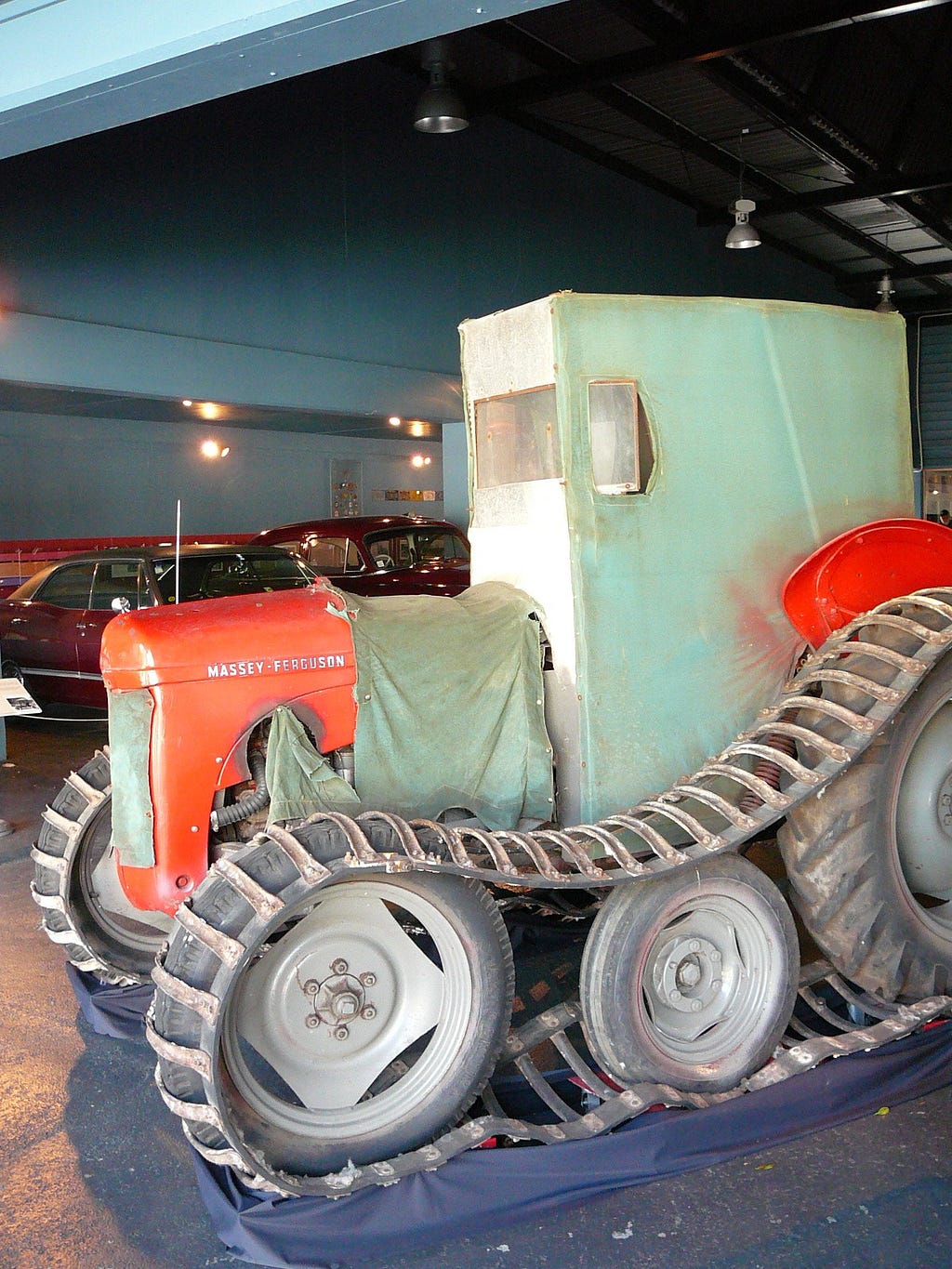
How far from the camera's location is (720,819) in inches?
141

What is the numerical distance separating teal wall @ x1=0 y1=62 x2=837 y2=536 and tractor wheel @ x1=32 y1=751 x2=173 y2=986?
6.14m

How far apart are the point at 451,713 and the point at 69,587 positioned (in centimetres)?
706

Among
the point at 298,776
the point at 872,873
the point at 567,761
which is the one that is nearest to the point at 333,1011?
the point at 298,776

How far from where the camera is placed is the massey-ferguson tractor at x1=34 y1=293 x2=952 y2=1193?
288cm

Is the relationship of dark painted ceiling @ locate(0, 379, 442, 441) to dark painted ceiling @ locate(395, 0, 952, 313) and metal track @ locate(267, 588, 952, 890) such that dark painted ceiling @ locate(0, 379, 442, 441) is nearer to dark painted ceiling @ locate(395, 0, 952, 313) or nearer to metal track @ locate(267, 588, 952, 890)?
dark painted ceiling @ locate(395, 0, 952, 313)

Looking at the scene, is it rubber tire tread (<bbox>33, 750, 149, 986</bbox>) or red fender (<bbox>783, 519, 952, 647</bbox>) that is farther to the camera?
rubber tire tread (<bbox>33, 750, 149, 986</bbox>)

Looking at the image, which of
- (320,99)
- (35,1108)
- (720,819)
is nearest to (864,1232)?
(720,819)

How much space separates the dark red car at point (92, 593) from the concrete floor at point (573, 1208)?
18.3 feet

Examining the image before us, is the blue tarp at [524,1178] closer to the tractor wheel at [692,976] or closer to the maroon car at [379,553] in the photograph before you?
the tractor wheel at [692,976]

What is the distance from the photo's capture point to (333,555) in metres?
11.0

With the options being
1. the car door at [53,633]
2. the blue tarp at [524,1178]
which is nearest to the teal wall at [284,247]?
the car door at [53,633]

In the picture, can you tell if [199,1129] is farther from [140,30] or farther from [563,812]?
[140,30]

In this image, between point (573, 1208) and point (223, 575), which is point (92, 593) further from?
point (573, 1208)

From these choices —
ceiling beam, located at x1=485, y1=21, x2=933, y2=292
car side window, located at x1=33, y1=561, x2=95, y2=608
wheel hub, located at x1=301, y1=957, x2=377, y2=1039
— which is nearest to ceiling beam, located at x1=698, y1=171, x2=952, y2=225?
ceiling beam, located at x1=485, y1=21, x2=933, y2=292
